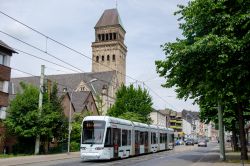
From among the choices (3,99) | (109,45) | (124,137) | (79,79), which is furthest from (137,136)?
(109,45)

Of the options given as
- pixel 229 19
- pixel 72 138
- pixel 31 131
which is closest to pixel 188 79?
pixel 229 19

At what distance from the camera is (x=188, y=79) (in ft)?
91.0

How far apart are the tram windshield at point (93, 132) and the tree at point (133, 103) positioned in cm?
4301

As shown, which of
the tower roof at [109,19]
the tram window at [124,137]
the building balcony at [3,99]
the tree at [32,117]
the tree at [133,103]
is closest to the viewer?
the tram window at [124,137]

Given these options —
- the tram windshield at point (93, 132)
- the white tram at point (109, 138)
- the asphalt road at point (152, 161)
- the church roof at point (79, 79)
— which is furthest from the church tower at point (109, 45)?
the tram windshield at point (93, 132)

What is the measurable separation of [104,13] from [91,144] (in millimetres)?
93600

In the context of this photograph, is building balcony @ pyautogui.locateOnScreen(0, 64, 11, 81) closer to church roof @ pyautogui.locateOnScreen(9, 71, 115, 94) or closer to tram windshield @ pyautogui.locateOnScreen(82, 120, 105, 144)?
tram windshield @ pyautogui.locateOnScreen(82, 120, 105, 144)

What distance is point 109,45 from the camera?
112 metres

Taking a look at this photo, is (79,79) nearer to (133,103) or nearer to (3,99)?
(133,103)

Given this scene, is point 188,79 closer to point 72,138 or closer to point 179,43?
point 179,43

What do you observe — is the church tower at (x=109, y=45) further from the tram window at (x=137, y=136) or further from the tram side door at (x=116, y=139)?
the tram side door at (x=116, y=139)

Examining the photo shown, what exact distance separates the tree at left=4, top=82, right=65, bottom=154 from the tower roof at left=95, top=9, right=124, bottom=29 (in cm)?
7462

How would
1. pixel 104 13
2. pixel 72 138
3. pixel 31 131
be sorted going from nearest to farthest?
pixel 31 131 < pixel 72 138 < pixel 104 13

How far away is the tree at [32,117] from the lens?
3791 centimetres
